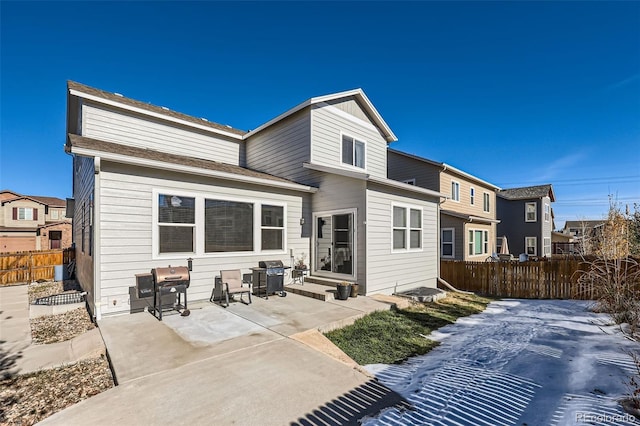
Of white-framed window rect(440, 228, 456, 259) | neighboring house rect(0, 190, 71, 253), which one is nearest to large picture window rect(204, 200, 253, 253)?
white-framed window rect(440, 228, 456, 259)

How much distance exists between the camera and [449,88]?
609 inches

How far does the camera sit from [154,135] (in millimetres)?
10539

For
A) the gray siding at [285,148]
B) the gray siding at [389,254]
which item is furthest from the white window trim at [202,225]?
the gray siding at [389,254]

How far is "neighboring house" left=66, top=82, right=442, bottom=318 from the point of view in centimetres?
626

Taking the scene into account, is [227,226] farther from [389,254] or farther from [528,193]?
[528,193]

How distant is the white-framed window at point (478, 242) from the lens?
1652 centimetres

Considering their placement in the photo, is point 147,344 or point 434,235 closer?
point 147,344

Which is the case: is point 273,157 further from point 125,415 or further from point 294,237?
point 125,415

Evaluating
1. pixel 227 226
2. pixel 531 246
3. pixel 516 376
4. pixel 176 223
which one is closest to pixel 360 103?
pixel 227 226

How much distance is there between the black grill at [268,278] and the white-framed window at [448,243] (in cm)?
1121

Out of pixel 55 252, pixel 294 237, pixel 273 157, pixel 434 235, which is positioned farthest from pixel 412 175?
pixel 55 252

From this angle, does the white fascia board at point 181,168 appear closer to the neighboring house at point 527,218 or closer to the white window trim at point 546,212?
the neighboring house at point 527,218

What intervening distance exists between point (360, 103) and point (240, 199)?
669 centimetres

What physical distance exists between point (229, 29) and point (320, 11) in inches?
163
